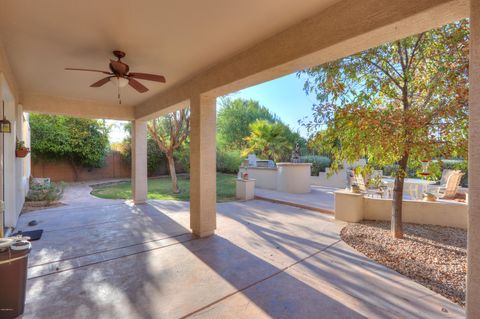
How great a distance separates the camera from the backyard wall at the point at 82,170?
12.0 meters

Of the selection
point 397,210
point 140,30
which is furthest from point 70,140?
point 397,210

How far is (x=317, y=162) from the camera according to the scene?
39.8ft

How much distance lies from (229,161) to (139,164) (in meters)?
8.72

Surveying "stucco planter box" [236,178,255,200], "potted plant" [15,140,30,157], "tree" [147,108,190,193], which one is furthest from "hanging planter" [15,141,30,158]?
"stucco planter box" [236,178,255,200]

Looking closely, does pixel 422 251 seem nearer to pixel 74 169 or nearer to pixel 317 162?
pixel 317 162

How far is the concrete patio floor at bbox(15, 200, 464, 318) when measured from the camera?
7.82 feet

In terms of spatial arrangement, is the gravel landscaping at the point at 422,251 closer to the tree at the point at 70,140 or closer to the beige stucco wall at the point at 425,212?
the beige stucco wall at the point at 425,212

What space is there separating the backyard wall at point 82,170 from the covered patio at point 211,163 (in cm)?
896

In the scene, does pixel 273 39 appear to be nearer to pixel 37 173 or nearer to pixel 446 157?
pixel 446 157

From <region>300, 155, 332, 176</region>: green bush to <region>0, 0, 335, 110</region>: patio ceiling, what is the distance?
918 cm

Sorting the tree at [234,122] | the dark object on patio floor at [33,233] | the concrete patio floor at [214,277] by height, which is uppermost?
the tree at [234,122]

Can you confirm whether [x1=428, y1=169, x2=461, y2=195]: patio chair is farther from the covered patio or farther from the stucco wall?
the stucco wall

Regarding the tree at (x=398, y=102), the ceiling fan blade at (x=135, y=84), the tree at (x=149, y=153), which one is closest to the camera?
the tree at (x=398, y=102)

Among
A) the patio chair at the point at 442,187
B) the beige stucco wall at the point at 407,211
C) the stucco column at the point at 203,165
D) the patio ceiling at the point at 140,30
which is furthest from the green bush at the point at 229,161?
the patio ceiling at the point at 140,30
